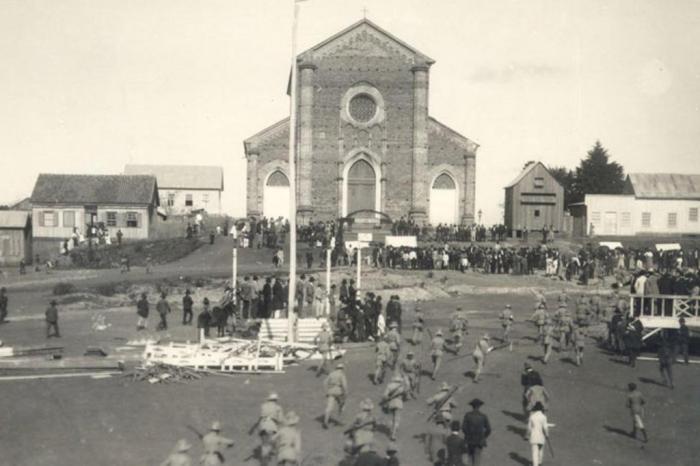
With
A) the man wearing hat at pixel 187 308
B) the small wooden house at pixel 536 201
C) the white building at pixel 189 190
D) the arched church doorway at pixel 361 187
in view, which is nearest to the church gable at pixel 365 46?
the arched church doorway at pixel 361 187

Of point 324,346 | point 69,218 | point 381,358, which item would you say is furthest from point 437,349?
point 69,218

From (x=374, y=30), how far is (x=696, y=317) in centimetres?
3726

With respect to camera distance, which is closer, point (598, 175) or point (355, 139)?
point (355, 139)

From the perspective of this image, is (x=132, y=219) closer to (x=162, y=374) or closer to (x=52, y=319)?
(x=52, y=319)

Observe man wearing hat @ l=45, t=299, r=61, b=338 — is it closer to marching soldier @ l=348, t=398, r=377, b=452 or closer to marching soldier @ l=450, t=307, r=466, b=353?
marching soldier @ l=450, t=307, r=466, b=353

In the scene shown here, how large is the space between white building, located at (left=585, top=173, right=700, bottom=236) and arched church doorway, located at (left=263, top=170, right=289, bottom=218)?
82.3ft

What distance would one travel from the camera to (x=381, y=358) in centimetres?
1934

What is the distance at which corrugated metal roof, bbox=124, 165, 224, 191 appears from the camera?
87125mm

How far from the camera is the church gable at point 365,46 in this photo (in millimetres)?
54719

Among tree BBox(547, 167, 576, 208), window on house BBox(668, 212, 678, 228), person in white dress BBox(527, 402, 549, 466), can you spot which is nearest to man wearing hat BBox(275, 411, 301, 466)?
person in white dress BBox(527, 402, 549, 466)

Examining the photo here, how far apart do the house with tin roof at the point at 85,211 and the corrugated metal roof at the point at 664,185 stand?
4000 cm

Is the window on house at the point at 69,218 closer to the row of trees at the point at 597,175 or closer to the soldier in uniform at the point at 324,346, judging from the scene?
the soldier in uniform at the point at 324,346

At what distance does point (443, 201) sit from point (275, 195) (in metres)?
13.1

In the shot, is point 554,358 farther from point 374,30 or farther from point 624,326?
point 374,30
